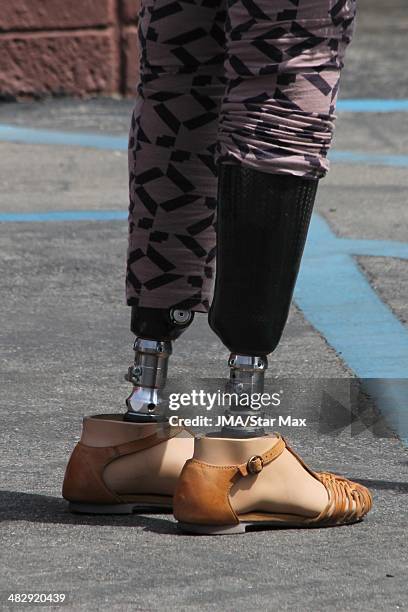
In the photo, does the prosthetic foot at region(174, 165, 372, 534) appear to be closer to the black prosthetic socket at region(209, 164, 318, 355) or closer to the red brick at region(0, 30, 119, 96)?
the black prosthetic socket at region(209, 164, 318, 355)

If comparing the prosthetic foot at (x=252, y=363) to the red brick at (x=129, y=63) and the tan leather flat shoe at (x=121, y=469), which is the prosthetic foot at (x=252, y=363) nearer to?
the tan leather flat shoe at (x=121, y=469)

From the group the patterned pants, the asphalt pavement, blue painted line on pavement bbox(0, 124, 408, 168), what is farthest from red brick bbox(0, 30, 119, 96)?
the patterned pants

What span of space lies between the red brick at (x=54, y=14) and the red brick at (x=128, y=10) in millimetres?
55

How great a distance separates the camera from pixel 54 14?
27.7 feet

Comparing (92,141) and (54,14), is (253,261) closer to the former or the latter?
(92,141)

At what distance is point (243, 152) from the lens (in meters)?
2.29

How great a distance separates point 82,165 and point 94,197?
73 cm

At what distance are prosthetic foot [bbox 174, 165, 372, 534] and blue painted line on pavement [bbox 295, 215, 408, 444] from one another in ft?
1.99

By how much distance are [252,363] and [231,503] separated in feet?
0.77

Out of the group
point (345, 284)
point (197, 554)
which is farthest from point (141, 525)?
point (345, 284)

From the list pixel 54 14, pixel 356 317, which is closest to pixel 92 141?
pixel 54 14

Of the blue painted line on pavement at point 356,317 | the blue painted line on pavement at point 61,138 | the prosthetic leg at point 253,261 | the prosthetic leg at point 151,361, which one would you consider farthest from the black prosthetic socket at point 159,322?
the blue painted line on pavement at point 61,138

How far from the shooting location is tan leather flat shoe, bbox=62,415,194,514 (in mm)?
2471

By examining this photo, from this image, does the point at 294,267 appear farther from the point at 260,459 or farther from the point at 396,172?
the point at 396,172
